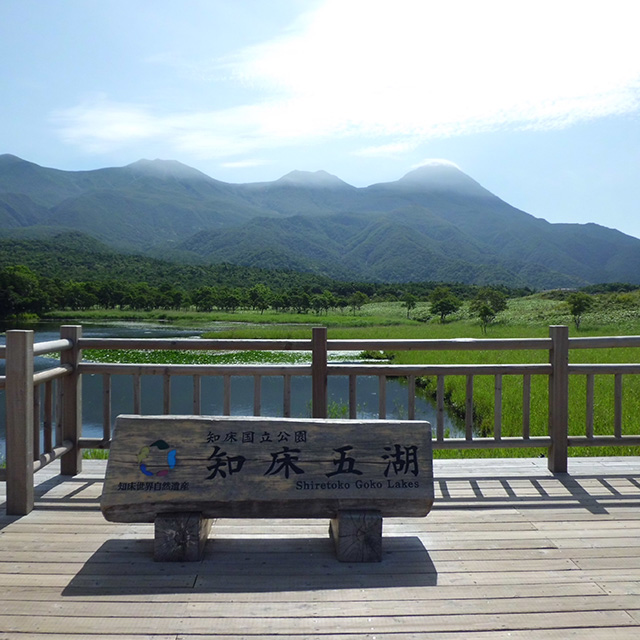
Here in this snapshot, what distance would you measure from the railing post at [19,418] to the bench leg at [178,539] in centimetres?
133

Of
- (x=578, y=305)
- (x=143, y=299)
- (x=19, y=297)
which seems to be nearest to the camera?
(x=578, y=305)

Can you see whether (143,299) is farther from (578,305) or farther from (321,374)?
(321,374)

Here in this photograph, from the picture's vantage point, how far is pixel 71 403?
470 cm

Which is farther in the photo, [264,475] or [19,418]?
[19,418]

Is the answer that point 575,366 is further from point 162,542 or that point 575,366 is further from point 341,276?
point 341,276

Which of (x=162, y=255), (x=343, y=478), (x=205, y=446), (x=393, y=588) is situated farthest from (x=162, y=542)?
(x=162, y=255)

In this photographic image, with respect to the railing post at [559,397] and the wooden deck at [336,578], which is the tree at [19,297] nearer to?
the wooden deck at [336,578]

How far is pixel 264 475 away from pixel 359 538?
2.07 ft

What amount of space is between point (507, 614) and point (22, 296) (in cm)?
5525

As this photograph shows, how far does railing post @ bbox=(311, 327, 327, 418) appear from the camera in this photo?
15.0 feet

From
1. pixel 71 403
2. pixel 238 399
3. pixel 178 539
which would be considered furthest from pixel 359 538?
pixel 238 399

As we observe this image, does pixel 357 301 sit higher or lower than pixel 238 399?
higher

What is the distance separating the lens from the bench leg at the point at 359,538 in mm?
3123

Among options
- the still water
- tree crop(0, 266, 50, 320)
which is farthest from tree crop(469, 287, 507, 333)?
tree crop(0, 266, 50, 320)
